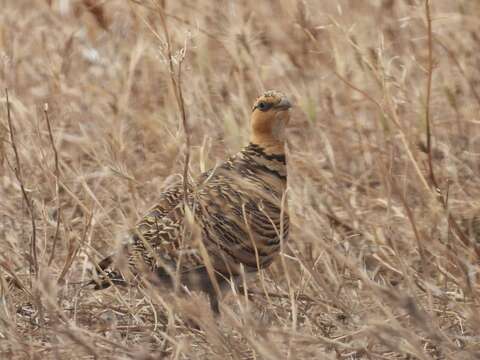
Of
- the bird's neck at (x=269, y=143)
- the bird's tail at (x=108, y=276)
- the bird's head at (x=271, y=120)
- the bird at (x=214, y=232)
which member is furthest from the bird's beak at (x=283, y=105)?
the bird's tail at (x=108, y=276)

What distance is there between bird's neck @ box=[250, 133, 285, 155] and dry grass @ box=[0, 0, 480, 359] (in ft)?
0.56

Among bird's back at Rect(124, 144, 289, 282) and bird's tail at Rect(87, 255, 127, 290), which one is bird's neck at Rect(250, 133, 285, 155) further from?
bird's tail at Rect(87, 255, 127, 290)

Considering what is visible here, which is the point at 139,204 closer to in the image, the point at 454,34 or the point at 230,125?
the point at 230,125

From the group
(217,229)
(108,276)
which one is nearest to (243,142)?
(217,229)

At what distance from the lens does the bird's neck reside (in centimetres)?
334

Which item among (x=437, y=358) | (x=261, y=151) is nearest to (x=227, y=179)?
(x=261, y=151)

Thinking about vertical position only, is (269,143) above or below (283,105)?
below

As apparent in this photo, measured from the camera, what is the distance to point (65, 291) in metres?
3.06

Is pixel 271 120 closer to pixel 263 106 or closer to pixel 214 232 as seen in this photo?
pixel 263 106

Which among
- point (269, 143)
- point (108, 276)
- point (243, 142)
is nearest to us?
point (108, 276)

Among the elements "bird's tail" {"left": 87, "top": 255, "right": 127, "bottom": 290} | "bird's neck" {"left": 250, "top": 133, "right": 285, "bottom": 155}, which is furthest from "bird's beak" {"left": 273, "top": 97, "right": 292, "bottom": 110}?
"bird's tail" {"left": 87, "top": 255, "right": 127, "bottom": 290}

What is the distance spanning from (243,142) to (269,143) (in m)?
0.40

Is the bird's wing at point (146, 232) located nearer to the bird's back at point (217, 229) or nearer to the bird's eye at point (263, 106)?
the bird's back at point (217, 229)

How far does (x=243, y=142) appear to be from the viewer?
12.3ft
